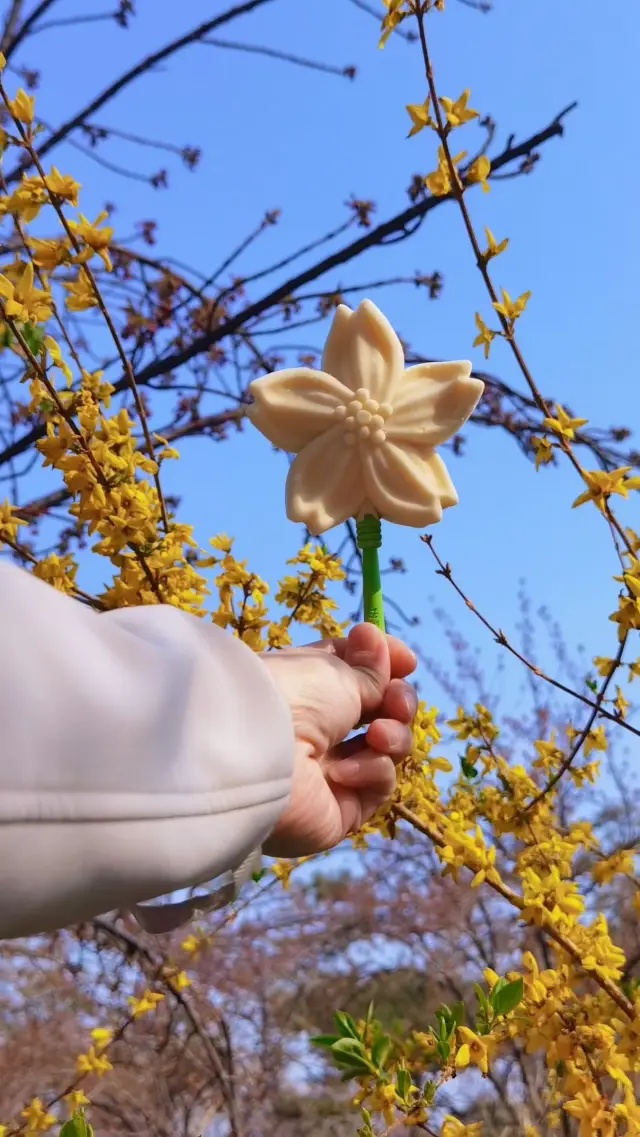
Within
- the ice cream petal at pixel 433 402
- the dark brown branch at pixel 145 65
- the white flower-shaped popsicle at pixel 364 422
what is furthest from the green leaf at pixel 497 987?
the dark brown branch at pixel 145 65

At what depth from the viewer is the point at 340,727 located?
35.9 inches

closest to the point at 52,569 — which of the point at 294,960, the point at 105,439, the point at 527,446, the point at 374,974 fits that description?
the point at 105,439

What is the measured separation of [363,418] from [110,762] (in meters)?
0.62

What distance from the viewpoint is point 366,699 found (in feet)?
3.24

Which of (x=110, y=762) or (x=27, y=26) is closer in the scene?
(x=110, y=762)

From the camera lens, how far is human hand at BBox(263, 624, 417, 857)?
861 millimetres

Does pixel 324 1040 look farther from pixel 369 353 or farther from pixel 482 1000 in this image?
pixel 369 353

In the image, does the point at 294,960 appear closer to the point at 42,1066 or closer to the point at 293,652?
the point at 42,1066

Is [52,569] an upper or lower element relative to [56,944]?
upper

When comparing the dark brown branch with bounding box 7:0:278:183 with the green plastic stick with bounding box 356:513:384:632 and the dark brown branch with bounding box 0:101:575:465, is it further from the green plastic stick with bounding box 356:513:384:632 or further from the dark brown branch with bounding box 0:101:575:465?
the green plastic stick with bounding box 356:513:384:632

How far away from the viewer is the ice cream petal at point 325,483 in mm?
1099

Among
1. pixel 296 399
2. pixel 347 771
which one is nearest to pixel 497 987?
pixel 347 771

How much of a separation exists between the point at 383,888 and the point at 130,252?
3923mm

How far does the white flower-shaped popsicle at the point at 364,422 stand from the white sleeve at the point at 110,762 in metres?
0.46
